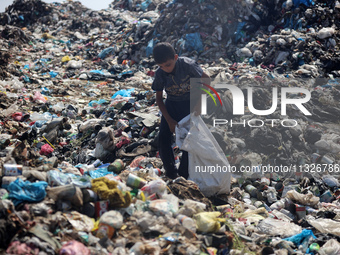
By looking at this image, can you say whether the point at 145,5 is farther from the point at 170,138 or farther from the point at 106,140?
the point at 170,138

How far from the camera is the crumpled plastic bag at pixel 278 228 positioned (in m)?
2.72

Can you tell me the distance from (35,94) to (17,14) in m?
11.3

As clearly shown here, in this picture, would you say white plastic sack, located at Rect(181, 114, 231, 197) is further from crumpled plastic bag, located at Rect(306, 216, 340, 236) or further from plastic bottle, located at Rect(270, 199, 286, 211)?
crumpled plastic bag, located at Rect(306, 216, 340, 236)

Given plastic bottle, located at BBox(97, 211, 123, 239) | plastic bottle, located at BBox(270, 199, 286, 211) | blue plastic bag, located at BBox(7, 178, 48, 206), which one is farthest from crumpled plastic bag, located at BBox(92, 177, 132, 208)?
plastic bottle, located at BBox(270, 199, 286, 211)

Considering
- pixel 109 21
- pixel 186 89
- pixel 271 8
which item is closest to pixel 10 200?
pixel 186 89

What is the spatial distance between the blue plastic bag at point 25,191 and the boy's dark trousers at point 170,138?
141 cm

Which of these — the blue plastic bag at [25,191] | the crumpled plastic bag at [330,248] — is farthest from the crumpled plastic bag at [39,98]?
the crumpled plastic bag at [330,248]

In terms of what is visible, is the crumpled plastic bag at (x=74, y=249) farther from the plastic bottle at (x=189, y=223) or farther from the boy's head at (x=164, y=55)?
the boy's head at (x=164, y=55)

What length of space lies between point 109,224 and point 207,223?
703mm

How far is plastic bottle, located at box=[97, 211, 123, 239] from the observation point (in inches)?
80.7

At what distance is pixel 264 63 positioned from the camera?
7723mm

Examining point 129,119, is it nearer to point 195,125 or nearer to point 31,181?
point 195,125

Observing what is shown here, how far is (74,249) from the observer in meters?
1.84

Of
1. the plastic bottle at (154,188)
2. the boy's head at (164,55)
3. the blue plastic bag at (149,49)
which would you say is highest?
the blue plastic bag at (149,49)
